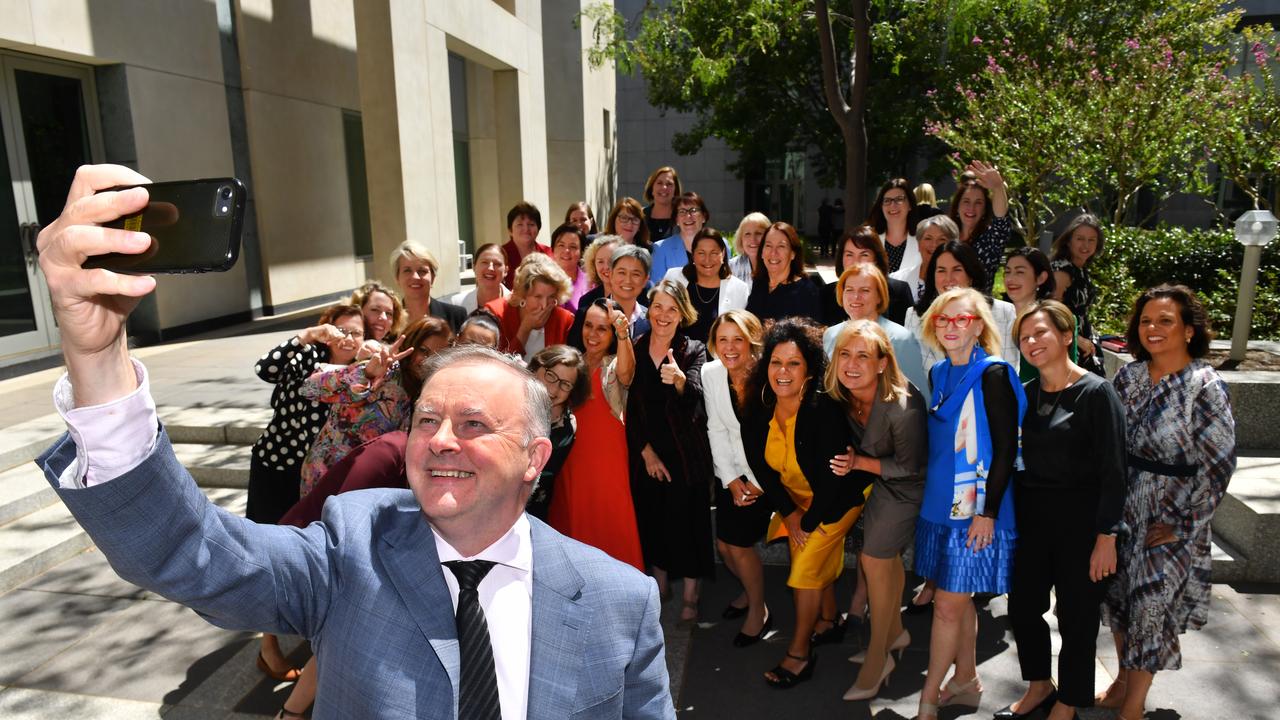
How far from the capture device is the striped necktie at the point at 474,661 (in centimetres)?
161

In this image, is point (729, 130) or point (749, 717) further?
point (729, 130)

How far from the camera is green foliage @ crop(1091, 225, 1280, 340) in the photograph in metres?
8.96

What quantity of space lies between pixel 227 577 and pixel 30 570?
216 inches

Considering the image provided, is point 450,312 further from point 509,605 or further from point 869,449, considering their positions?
point 509,605

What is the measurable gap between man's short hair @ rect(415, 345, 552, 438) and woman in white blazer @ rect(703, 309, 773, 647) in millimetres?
2640

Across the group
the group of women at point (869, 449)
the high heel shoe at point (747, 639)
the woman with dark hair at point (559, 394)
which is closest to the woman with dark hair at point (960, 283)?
the group of women at point (869, 449)

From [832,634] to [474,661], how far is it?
355cm

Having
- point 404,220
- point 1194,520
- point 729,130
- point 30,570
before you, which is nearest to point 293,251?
point 404,220

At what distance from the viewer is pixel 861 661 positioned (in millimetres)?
4441

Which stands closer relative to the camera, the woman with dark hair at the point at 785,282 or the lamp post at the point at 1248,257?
the woman with dark hair at the point at 785,282

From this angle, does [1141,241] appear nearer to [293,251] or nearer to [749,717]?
[749,717]

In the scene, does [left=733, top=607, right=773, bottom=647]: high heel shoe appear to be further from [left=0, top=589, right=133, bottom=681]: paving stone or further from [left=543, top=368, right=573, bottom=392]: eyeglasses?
[left=0, top=589, right=133, bottom=681]: paving stone

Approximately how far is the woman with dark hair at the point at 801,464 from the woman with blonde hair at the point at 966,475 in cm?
44

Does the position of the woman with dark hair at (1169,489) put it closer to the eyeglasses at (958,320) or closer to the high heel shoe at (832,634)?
the eyeglasses at (958,320)
